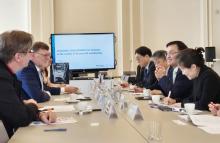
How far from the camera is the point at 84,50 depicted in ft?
23.2

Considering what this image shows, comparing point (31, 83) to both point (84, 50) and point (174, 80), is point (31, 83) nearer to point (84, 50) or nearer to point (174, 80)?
point (174, 80)

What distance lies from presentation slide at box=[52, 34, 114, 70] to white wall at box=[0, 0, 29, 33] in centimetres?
69

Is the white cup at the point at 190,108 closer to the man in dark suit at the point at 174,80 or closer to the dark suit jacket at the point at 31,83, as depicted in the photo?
the man in dark suit at the point at 174,80

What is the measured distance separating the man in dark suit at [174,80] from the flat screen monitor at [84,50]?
2.38 m

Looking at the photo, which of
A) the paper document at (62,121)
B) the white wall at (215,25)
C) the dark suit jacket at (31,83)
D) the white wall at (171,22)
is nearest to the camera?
the paper document at (62,121)

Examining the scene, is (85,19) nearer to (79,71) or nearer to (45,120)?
(79,71)

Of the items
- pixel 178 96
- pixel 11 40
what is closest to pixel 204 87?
pixel 178 96

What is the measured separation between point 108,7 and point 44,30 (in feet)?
4.37

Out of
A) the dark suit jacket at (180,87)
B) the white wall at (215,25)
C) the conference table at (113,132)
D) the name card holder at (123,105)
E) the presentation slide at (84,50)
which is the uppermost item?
the white wall at (215,25)

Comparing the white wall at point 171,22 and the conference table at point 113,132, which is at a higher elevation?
the white wall at point 171,22

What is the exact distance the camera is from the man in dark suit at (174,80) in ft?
12.9

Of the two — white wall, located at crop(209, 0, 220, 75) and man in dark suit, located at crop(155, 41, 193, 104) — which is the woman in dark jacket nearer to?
man in dark suit, located at crop(155, 41, 193, 104)

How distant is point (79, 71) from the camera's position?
7.08m

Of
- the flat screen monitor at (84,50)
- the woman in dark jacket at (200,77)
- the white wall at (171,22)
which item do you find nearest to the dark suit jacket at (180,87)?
the woman in dark jacket at (200,77)
